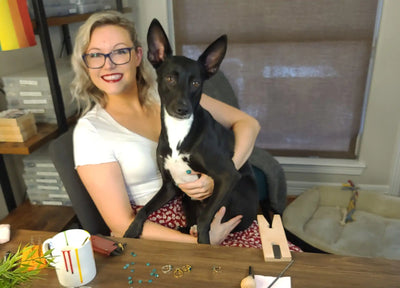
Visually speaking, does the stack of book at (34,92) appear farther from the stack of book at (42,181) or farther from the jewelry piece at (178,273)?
the jewelry piece at (178,273)

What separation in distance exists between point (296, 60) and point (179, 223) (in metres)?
1.70

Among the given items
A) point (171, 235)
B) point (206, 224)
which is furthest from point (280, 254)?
point (171, 235)

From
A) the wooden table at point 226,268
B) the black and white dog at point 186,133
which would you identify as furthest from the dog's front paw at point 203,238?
the wooden table at point 226,268

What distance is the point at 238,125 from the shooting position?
5.08 ft

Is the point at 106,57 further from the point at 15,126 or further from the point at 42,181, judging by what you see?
the point at 42,181

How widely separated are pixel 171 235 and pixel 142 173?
29cm

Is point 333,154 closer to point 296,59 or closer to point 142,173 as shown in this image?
point 296,59

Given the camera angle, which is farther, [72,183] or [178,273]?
[72,183]

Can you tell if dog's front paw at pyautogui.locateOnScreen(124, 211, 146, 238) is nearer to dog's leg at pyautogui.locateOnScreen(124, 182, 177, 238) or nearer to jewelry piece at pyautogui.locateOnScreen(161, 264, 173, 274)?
dog's leg at pyautogui.locateOnScreen(124, 182, 177, 238)

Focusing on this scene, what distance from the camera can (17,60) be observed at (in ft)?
6.41

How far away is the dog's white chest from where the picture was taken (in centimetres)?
116

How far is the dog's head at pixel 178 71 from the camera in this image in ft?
3.55

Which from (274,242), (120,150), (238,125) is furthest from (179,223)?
(274,242)

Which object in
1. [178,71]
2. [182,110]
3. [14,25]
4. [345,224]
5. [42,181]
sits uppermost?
[14,25]
